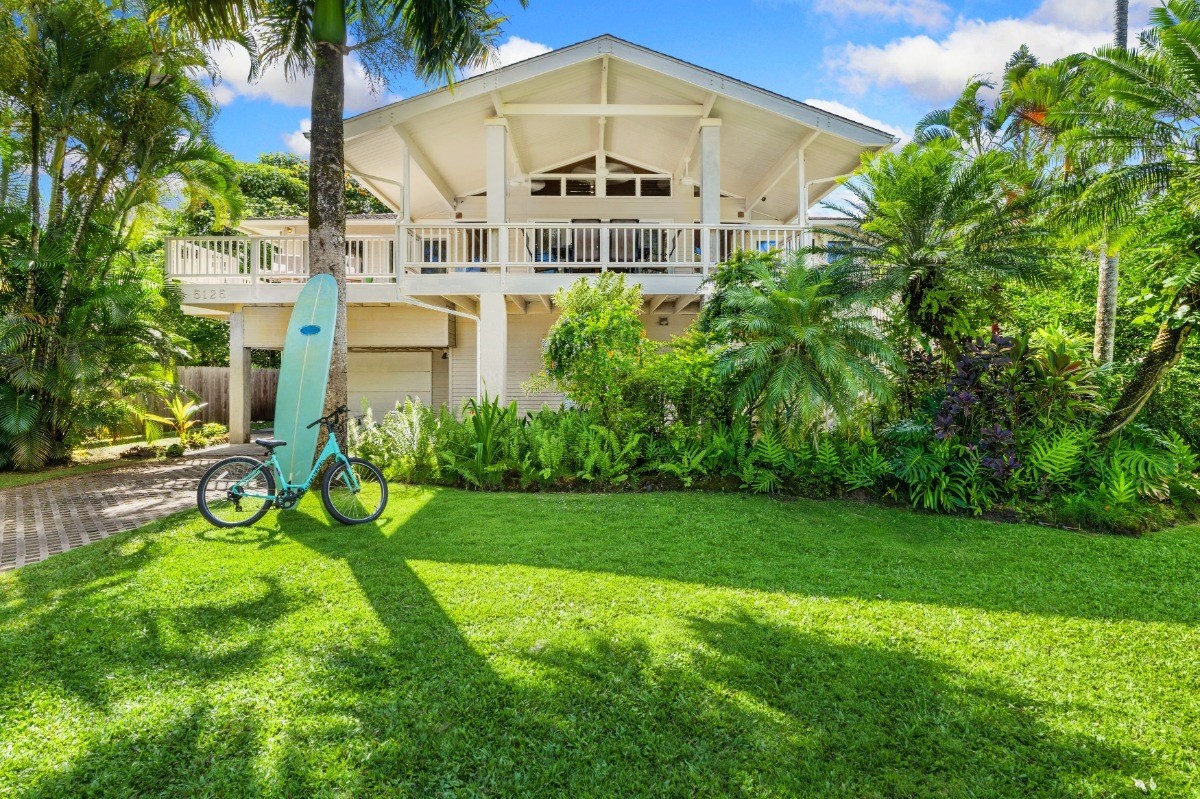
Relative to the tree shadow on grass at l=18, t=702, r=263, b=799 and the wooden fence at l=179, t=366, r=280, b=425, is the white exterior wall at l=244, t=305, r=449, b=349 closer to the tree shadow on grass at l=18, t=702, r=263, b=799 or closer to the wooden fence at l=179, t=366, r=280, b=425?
the wooden fence at l=179, t=366, r=280, b=425

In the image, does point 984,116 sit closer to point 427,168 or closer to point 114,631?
point 427,168

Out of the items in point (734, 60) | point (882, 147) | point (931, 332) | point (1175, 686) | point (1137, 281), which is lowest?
point (1175, 686)

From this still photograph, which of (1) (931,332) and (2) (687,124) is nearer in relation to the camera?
(1) (931,332)

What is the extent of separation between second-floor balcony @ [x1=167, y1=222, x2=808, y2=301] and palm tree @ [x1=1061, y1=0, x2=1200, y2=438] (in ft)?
13.5

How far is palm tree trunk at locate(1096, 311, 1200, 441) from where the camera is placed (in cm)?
630

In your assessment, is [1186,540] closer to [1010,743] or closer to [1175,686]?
[1175,686]

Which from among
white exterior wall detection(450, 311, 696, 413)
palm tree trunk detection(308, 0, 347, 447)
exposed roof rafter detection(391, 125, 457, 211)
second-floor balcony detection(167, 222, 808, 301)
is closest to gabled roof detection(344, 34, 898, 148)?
exposed roof rafter detection(391, 125, 457, 211)

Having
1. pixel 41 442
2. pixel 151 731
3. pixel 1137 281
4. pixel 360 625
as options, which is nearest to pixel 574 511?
pixel 360 625

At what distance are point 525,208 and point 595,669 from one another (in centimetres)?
1281

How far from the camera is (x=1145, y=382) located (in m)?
6.40

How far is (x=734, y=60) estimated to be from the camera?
14680 millimetres

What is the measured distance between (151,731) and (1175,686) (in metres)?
4.72

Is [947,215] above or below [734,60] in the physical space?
below

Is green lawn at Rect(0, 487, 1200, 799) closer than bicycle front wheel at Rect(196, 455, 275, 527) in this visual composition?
Yes
